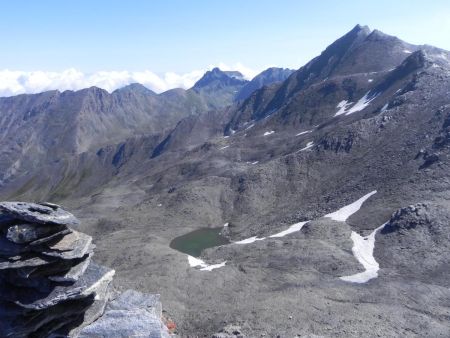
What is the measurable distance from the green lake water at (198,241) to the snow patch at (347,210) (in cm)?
1865

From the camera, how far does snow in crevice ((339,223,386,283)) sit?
168 ft

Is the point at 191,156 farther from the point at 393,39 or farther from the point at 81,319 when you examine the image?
the point at 81,319

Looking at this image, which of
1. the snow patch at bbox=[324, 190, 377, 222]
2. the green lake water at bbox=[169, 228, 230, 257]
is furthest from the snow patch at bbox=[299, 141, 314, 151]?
the snow patch at bbox=[324, 190, 377, 222]

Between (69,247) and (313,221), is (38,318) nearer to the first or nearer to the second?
(69,247)

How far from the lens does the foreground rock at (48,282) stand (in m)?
24.7

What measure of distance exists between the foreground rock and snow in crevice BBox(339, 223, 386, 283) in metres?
30.2

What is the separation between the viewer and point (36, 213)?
2492 cm

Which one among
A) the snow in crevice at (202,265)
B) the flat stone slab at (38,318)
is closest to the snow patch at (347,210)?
the snow in crevice at (202,265)

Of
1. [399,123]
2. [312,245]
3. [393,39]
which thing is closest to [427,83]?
[399,123]

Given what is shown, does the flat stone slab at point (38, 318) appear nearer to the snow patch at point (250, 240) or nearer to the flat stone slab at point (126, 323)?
the flat stone slab at point (126, 323)

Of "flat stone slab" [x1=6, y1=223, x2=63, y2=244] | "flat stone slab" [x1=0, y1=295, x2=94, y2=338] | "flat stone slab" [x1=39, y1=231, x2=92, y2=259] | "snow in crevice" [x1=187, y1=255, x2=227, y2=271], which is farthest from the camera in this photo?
"snow in crevice" [x1=187, y1=255, x2=227, y2=271]

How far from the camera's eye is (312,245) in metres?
60.8

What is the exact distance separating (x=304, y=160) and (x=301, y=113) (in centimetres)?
5039

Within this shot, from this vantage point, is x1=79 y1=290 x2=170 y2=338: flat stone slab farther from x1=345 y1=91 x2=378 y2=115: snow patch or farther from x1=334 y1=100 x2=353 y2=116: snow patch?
x1=334 y1=100 x2=353 y2=116: snow patch
